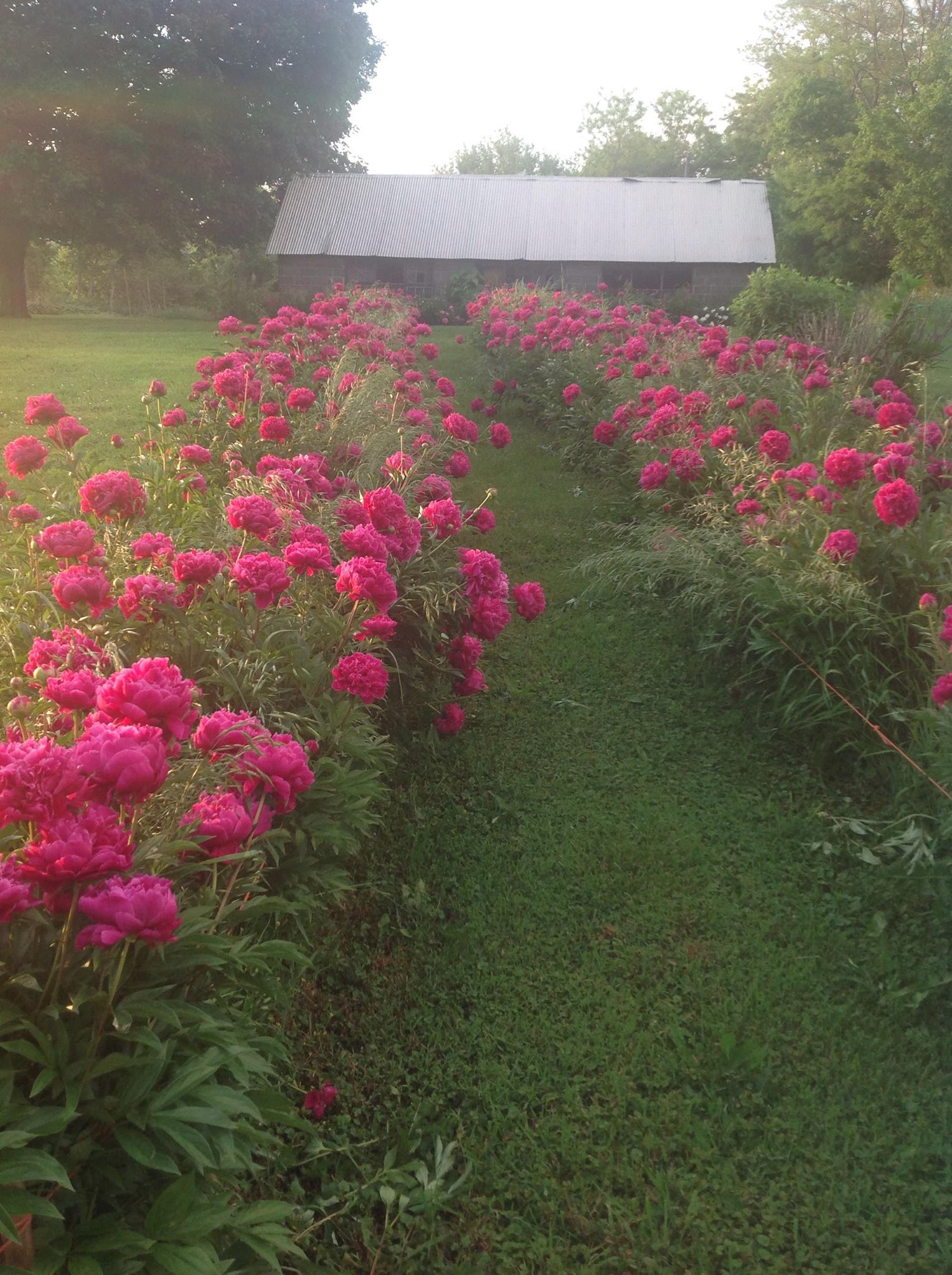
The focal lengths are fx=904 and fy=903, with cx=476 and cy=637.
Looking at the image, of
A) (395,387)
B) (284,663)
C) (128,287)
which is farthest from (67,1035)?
(128,287)

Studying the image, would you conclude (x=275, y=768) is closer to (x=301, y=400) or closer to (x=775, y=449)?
(x=301, y=400)

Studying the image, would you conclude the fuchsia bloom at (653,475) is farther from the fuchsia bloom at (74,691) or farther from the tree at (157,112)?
the tree at (157,112)

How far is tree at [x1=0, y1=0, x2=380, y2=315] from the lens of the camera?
21938mm

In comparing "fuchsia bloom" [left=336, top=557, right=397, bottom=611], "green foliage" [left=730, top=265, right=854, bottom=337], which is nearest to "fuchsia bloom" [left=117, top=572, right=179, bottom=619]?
"fuchsia bloom" [left=336, top=557, right=397, bottom=611]

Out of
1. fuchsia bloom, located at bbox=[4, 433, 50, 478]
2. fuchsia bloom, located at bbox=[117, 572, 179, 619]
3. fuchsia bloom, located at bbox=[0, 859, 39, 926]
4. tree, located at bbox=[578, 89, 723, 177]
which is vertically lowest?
fuchsia bloom, located at bbox=[0, 859, 39, 926]

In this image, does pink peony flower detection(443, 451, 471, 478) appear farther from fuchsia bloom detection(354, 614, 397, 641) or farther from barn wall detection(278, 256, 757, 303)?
barn wall detection(278, 256, 757, 303)

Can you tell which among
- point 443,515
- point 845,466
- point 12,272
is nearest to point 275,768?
point 443,515

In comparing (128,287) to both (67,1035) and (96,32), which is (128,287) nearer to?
(96,32)

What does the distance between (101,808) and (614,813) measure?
2.67 meters

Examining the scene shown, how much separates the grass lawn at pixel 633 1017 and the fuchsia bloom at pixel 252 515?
4.34 feet

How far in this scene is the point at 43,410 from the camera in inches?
A: 136

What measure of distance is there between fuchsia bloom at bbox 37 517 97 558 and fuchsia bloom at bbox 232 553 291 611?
0.46 m

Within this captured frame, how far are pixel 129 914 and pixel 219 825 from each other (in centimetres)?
31

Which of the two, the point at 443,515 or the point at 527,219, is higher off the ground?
the point at 527,219
